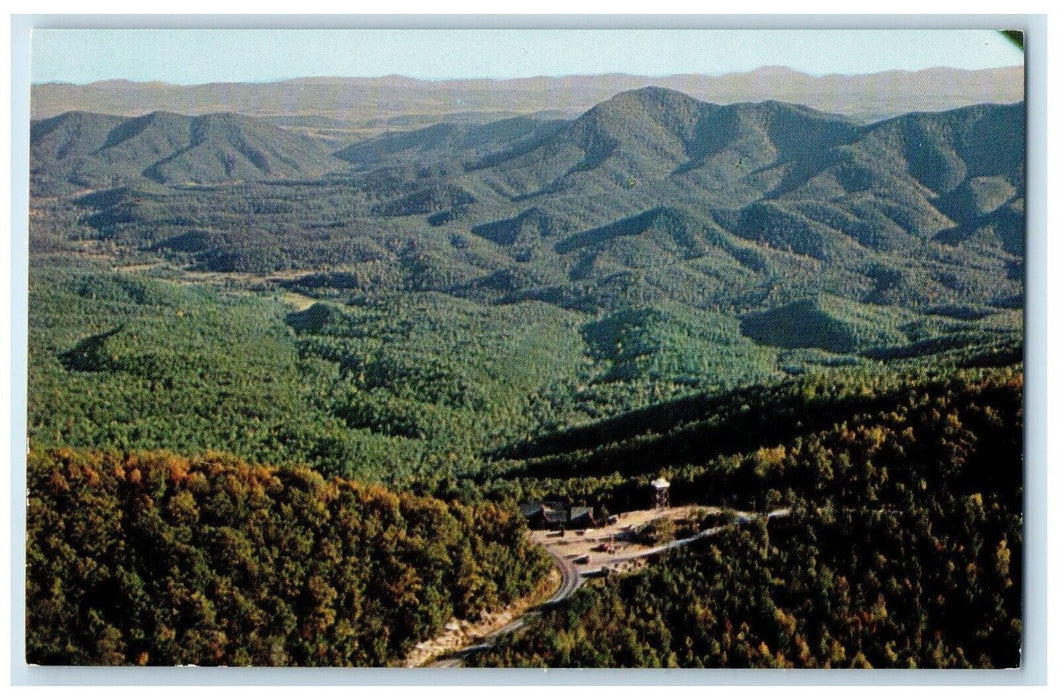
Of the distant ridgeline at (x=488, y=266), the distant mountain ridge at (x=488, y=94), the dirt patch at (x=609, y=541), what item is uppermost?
the distant mountain ridge at (x=488, y=94)

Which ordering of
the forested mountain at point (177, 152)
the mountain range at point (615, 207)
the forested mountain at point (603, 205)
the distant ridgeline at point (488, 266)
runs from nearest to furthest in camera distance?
the distant ridgeline at point (488, 266) → the forested mountain at point (177, 152) → the mountain range at point (615, 207) → the forested mountain at point (603, 205)

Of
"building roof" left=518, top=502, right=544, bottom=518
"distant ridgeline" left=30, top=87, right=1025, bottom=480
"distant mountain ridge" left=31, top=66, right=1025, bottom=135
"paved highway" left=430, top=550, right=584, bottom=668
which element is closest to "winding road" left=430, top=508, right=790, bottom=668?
"paved highway" left=430, top=550, right=584, bottom=668

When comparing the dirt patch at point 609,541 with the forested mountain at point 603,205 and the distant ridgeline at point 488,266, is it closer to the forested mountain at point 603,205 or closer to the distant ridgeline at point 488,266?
the distant ridgeline at point 488,266

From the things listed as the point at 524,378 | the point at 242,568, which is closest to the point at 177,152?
the point at 524,378

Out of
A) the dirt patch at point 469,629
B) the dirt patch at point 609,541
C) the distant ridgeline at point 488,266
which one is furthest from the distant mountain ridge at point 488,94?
the dirt patch at point 469,629

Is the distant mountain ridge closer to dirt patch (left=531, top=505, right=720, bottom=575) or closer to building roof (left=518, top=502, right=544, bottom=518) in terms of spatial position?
building roof (left=518, top=502, right=544, bottom=518)

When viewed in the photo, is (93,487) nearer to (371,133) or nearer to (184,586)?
(184,586)
